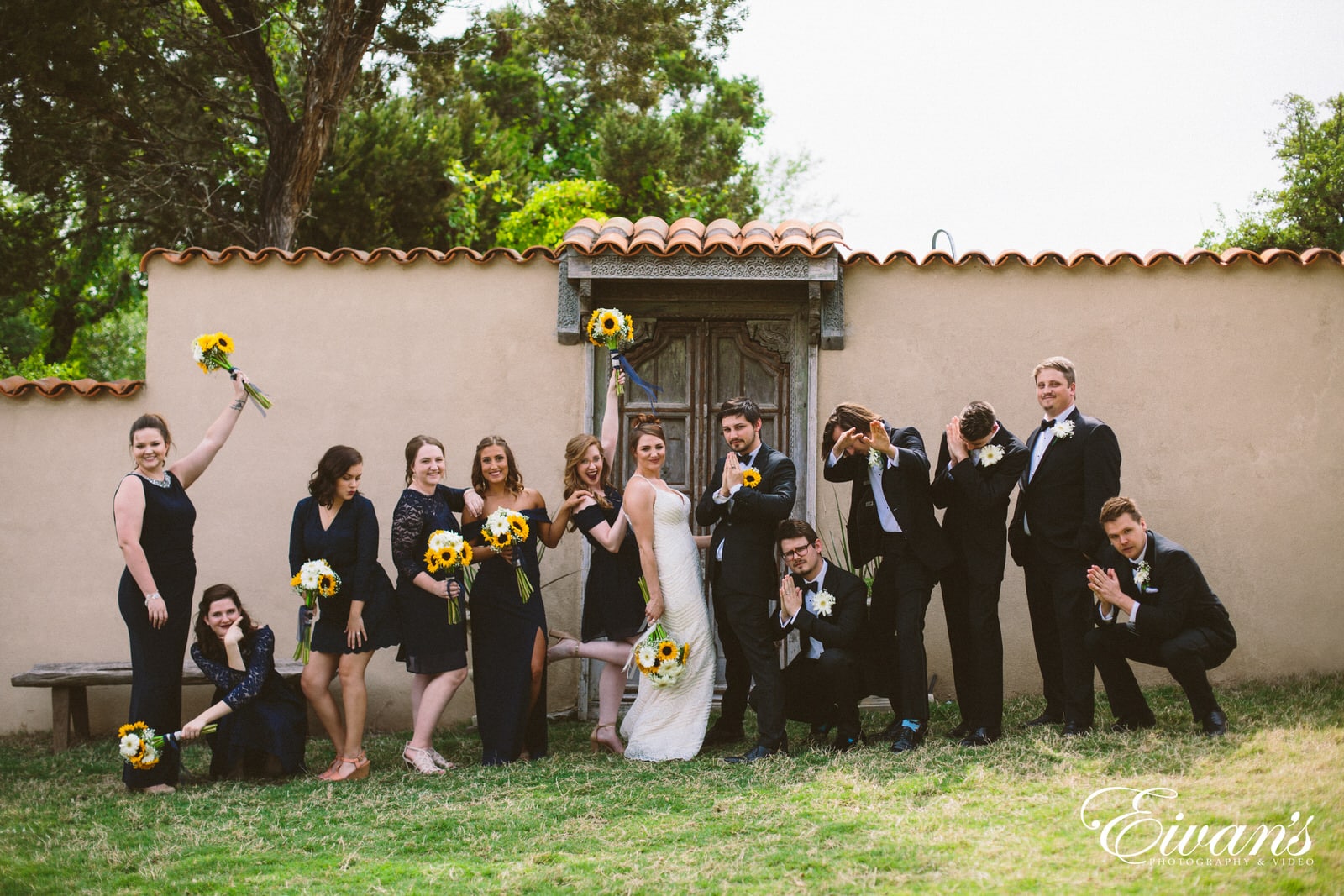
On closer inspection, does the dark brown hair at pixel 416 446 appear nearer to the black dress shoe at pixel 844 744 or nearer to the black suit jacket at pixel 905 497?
the black suit jacket at pixel 905 497

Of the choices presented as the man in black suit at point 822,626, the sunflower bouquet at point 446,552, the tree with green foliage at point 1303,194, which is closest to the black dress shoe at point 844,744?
the man in black suit at point 822,626

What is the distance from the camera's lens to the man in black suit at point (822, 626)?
5625 millimetres

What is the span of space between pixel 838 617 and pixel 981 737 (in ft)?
2.77

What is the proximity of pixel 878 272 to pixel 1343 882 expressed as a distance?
4.39 metres

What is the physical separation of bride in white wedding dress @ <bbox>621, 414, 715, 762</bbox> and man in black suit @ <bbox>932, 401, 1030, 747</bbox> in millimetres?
1218

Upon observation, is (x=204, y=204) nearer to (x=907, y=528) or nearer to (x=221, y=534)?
(x=221, y=534)

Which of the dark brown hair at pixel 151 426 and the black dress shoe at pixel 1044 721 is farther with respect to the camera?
the black dress shoe at pixel 1044 721

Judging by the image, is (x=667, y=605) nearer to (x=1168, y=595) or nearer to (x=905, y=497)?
(x=905, y=497)

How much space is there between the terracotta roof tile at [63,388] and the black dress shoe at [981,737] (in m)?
5.12

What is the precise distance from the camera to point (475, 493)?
19.4 feet

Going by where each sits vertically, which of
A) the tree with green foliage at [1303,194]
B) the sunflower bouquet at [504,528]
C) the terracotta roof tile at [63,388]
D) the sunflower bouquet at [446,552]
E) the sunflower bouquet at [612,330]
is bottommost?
the sunflower bouquet at [446,552]

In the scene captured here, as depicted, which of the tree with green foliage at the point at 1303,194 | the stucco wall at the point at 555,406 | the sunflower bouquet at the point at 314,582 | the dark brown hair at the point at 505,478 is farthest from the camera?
the tree with green foliage at the point at 1303,194

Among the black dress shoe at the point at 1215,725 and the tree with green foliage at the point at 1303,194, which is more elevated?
the tree with green foliage at the point at 1303,194

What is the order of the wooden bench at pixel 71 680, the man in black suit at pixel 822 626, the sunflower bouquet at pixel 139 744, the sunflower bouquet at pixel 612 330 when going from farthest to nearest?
the wooden bench at pixel 71 680, the sunflower bouquet at pixel 612 330, the man in black suit at pixel 822 626, the sunflower bouquet at pixel 139 744
